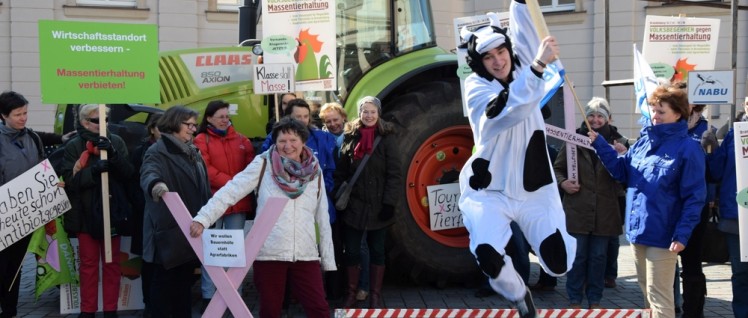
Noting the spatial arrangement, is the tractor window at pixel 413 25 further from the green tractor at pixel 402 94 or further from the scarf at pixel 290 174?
the scarf at pixel 290 174

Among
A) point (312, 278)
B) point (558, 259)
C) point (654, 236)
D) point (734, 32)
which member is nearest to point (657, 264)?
point (654, 236)

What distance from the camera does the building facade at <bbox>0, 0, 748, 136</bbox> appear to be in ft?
57.9

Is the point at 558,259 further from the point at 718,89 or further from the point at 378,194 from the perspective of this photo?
the point at 718,89

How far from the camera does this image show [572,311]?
5.05 m

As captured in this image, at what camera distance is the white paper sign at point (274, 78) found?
7.73 m

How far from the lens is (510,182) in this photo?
527 cm

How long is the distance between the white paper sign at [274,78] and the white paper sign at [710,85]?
4.10 meters

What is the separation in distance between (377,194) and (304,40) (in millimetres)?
1707

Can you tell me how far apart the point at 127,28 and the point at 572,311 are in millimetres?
3923

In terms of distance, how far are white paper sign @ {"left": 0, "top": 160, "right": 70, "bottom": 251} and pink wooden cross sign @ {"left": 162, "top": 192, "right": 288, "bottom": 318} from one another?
1.60m

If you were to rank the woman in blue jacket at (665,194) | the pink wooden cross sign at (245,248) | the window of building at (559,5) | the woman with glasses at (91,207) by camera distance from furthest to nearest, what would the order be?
the window of building at (559,5) < the woman with glasses at (91,207) < the woman in blue jacket at (665,194) < the pink wooden cross sign at (245,248)

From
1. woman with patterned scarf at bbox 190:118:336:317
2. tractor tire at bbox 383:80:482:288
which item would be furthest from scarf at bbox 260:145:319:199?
tractor tire at bbox 383:80:482:288

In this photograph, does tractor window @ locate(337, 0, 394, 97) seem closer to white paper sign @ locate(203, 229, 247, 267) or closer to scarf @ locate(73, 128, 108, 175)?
scarf @ locate(73, 128, 108, 175)

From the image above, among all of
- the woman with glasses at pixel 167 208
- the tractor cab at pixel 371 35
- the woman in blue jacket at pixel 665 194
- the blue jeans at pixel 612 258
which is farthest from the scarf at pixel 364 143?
the blue jeans at pixel 612 258
